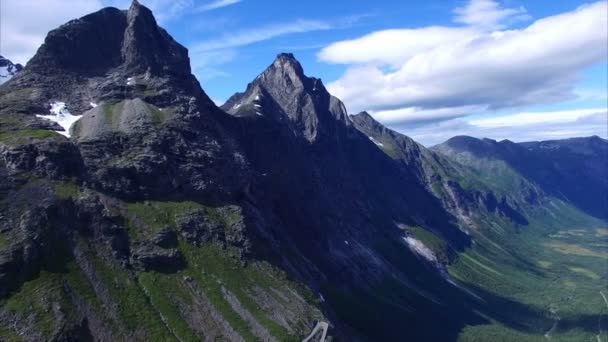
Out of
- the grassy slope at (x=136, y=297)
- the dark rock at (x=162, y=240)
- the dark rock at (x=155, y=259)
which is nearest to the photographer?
the grassy slope at (x=136, y=297)

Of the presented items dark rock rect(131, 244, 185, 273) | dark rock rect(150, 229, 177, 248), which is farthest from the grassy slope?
dark rock rect(150, 229, 177, 248)

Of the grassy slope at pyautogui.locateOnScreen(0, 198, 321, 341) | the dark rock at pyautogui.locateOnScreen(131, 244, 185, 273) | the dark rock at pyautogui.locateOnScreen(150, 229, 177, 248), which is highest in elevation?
the dark rock at pyautogui.locateOnScreen(150, 229, 177, 248)

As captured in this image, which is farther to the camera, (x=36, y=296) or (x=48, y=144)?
(x=48, y=144)

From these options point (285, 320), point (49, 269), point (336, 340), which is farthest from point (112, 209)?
point (336, 340)

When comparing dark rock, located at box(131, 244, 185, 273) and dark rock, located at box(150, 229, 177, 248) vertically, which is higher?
dark rock, located at box(150, 229, 177, 248)

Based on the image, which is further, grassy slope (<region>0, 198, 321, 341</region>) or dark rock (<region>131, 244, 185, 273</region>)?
dark rock (<region>131, 244, 185, 273</region>)

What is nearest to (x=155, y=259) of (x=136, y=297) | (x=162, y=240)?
(x=162, y=240)

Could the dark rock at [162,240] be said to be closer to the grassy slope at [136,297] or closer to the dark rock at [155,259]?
the dark rock at [155,259]

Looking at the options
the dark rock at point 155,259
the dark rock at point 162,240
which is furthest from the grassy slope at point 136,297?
the dark rock at point 162,240

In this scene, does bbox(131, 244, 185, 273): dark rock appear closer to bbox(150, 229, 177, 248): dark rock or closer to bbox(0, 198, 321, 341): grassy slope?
bbox(150, 229, 177, 248): dark rock

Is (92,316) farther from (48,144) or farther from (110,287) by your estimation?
(48,144)

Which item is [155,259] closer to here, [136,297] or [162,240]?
[162,240]
